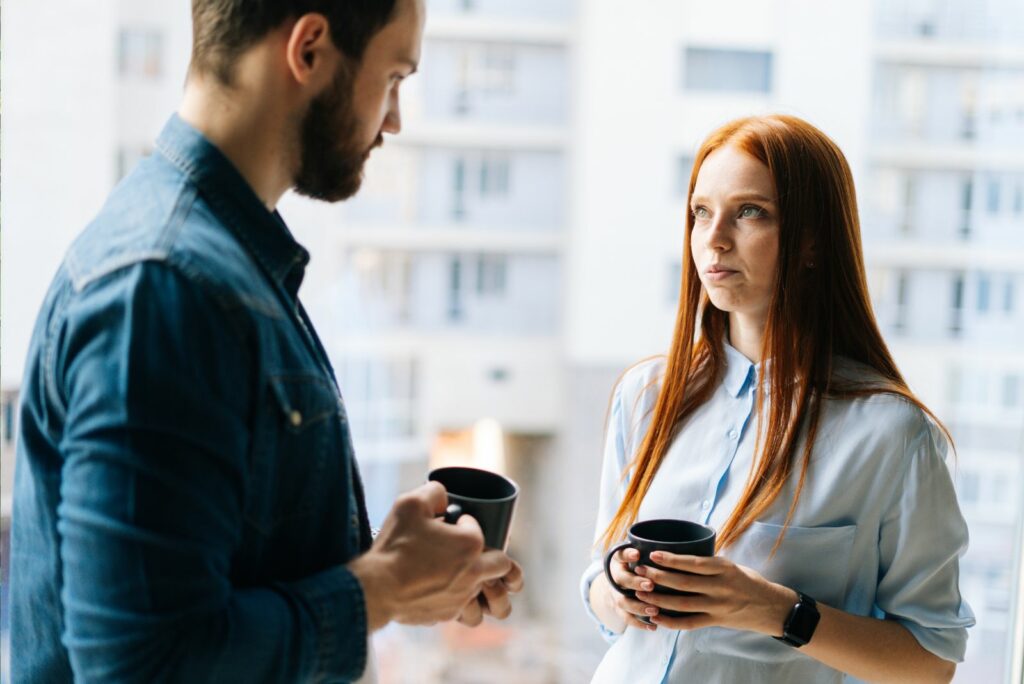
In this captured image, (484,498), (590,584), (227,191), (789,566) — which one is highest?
(227,191)

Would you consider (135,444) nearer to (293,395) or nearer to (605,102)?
(293,395)

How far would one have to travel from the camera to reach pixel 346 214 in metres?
2.74

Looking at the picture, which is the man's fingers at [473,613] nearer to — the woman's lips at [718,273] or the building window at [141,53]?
the woman's lips at [718,273]

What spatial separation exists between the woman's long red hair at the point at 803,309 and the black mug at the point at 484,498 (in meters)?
0.34

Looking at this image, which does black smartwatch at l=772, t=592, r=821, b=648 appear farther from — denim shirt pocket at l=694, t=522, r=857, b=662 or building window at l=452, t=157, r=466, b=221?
building window at l=452, t=157, r=466, b=221

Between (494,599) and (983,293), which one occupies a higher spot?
(983,293)

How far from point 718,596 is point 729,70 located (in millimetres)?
1913

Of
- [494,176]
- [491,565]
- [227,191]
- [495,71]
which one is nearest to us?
[227,191]

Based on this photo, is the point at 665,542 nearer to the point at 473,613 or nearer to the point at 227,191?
the point at 473,613

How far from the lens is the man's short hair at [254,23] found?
2.74 feet

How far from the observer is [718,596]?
111 centimetres

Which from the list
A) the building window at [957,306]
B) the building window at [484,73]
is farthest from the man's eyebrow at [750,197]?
the building window at [484,73]

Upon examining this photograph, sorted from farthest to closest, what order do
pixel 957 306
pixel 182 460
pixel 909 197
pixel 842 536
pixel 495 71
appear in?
pixel 495 71
pixel 909 197
pixel 957 306
pixel 842 536
pixel 182 460

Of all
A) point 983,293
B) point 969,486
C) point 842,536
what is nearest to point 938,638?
point 842,536
